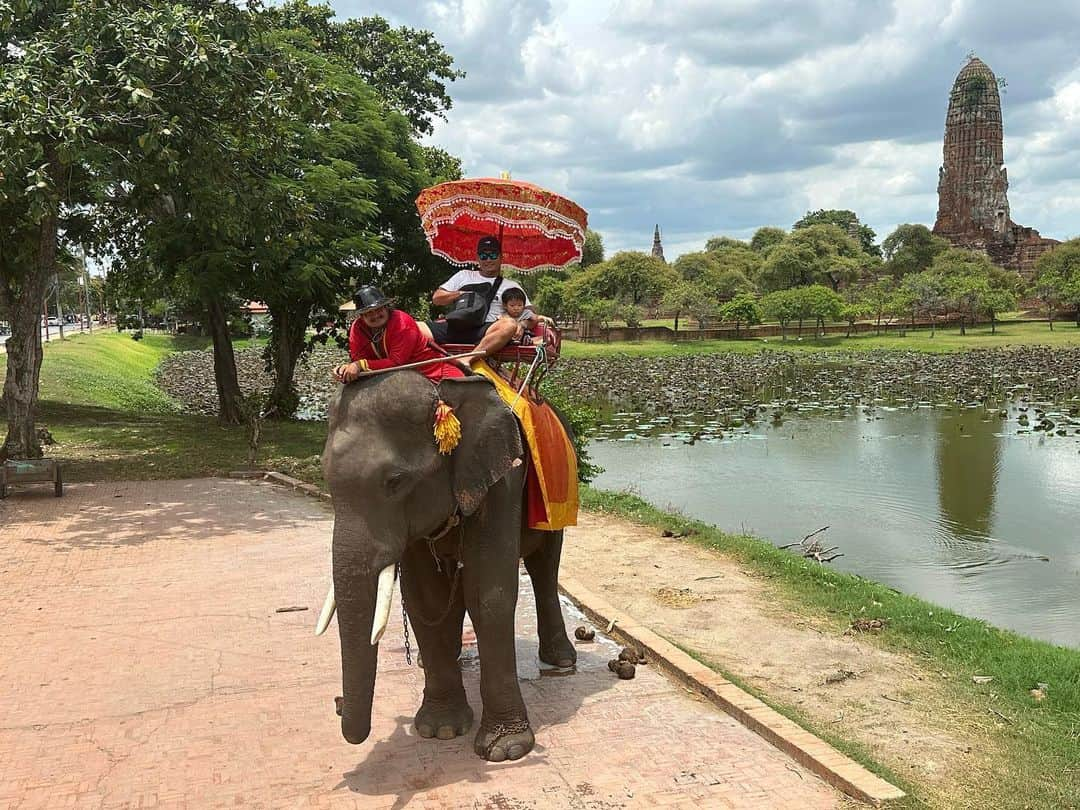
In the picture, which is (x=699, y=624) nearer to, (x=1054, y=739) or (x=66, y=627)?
(x=1054, y=739)

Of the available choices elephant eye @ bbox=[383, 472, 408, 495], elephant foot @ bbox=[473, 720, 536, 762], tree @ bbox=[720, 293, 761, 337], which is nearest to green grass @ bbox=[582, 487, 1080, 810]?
elephant foot @ bbox=[473, 720, 536, 762]

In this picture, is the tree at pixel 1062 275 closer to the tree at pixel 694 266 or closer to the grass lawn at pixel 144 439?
the tree at pixel 694 266

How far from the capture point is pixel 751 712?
16.2ft

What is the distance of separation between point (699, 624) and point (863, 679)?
1390 mm

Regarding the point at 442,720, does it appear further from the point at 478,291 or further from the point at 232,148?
the point at 232,148

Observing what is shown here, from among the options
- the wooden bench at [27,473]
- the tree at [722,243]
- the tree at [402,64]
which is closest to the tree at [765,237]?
the tree at [722,243]

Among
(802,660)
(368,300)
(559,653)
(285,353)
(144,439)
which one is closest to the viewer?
(368,300)

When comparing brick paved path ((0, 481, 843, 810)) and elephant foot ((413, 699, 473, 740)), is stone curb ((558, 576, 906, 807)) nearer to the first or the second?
brick paved path ((0, 481, 843, 810))

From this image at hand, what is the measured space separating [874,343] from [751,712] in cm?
4938

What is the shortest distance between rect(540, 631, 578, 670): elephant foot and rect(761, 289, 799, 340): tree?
5215cm

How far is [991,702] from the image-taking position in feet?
17.9

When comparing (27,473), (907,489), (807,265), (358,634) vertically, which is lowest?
(907,489)

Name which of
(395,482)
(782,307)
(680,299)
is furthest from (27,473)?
(782,307)

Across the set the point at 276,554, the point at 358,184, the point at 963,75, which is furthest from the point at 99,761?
the point at 963,75
